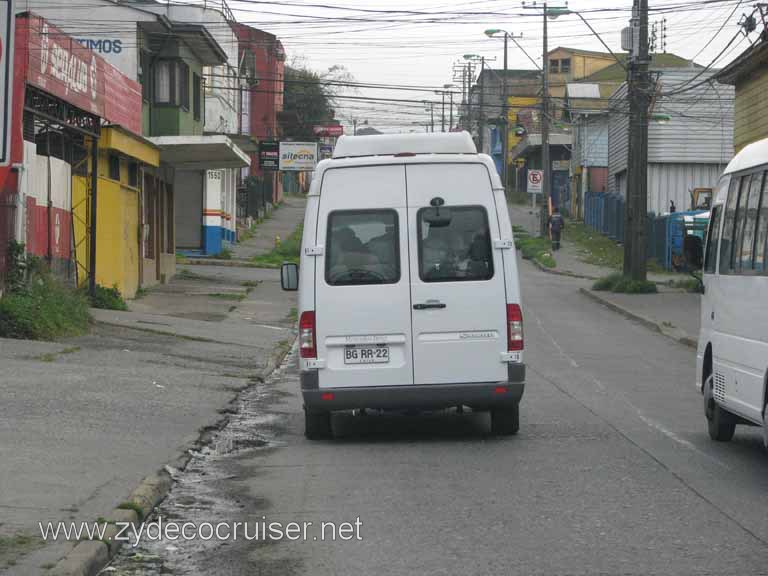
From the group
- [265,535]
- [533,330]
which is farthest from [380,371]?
[533,330]

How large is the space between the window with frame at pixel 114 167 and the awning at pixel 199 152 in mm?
1791

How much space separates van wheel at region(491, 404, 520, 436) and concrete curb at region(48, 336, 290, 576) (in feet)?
8.77

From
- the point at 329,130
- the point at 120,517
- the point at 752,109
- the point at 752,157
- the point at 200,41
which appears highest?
the point at 329,130

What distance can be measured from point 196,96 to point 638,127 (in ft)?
50.0

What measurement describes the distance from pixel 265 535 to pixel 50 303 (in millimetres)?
12994

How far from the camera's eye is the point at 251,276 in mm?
38531

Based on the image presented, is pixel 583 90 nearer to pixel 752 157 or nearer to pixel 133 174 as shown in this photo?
pixel 133 174

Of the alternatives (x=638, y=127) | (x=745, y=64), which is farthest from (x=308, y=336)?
(x=745, y=64)

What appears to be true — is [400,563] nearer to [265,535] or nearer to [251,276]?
[265,535]

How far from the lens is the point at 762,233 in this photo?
9867mm

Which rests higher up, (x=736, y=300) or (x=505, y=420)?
(x=736, y=300)

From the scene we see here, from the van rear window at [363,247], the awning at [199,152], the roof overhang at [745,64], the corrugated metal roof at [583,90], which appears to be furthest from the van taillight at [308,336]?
the corrugated metal roof at [583,90]

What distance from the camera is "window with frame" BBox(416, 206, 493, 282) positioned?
11.3m

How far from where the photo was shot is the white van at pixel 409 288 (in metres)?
11.2
